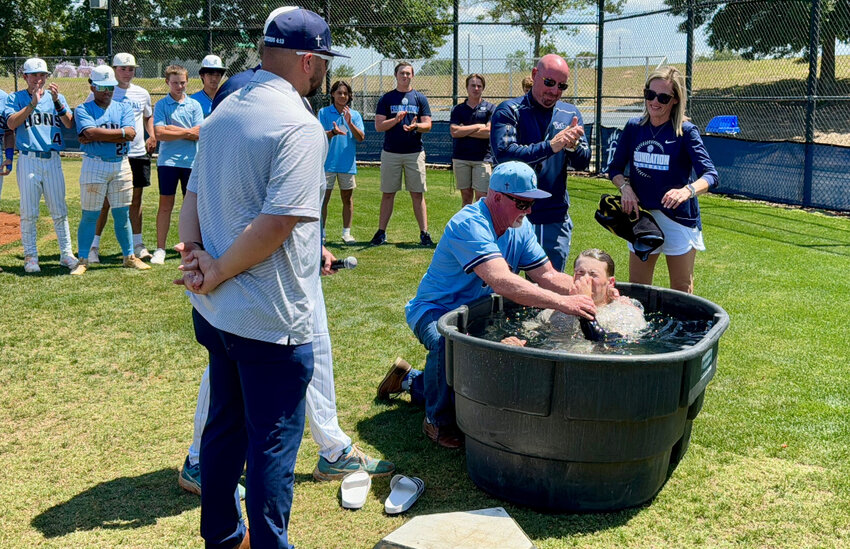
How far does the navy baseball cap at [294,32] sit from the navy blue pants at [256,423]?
997 mm

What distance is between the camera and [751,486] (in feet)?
13.0

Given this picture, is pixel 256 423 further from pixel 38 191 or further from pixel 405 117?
pixel 405 117

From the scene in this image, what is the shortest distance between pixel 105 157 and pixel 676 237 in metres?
6.06

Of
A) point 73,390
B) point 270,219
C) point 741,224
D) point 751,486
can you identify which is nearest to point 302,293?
point 270,219

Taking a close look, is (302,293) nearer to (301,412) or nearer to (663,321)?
(301,412)

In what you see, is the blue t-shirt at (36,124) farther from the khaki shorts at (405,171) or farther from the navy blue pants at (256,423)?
the navy blue pants at (256,423)

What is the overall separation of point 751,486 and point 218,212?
2.84m

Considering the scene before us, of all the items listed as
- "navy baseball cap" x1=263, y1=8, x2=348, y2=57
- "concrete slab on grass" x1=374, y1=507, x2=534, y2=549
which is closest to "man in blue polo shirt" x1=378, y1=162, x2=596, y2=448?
"concrete slab on grass" x1=374, y1=507, x2=534, y2=549

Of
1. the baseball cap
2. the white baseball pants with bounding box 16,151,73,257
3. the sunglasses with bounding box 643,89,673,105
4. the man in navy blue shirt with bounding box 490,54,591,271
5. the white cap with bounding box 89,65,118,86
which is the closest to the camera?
the baseball cap

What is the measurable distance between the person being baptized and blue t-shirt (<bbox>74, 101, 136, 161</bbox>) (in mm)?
5753

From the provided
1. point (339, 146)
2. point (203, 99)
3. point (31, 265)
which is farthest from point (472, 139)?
point (31, 265)

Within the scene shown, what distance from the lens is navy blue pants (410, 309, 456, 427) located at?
4.40m

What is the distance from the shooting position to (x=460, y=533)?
10.7 feet

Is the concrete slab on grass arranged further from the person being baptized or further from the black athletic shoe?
the black athletic shoe
